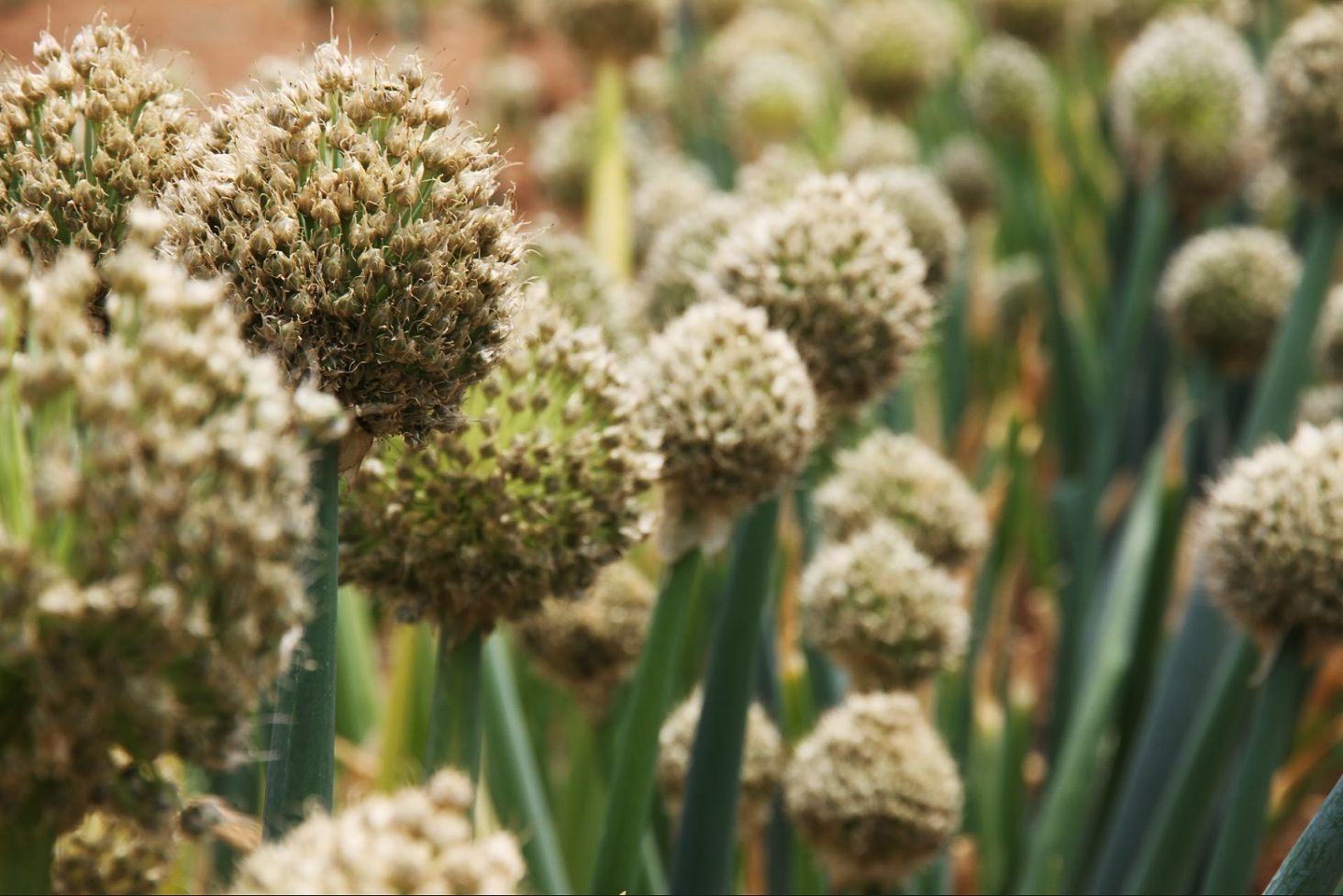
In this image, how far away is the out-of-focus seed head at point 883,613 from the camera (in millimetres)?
1386

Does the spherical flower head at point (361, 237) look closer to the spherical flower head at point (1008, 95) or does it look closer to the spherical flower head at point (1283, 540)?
the spherical flower head at point (1283, 540)

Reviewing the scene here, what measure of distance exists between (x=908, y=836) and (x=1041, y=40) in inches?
99.2

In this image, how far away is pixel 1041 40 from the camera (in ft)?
10.7

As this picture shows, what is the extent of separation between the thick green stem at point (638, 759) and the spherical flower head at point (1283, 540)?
516 millimetres

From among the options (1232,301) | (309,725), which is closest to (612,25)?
(1232,301)

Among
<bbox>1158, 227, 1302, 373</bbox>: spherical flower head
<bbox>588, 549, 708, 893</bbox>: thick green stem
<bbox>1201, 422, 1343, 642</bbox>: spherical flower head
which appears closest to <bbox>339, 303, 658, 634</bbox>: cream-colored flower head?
<bbox>588, 549, 708, 893</bbox>: thick green stem

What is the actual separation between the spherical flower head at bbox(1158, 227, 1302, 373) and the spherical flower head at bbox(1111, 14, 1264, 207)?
264 millimetres

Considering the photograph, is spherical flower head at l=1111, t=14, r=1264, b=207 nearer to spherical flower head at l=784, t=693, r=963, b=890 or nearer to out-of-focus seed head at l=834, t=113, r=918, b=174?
out-of-focus seed head at l=834, t=113, r=918, b=174

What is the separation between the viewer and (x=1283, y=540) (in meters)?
1.17

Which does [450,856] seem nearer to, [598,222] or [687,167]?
[598,222]

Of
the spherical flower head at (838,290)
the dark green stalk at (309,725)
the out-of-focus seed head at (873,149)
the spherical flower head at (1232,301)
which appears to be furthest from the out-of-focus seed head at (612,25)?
the dark green stalk at (309,725)

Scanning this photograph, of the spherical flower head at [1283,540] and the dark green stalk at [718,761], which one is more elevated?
the spherical flower head at [1283,540]

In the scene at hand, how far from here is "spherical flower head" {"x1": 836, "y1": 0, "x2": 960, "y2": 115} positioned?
2.87 metres

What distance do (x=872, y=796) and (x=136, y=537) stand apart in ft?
2.70
